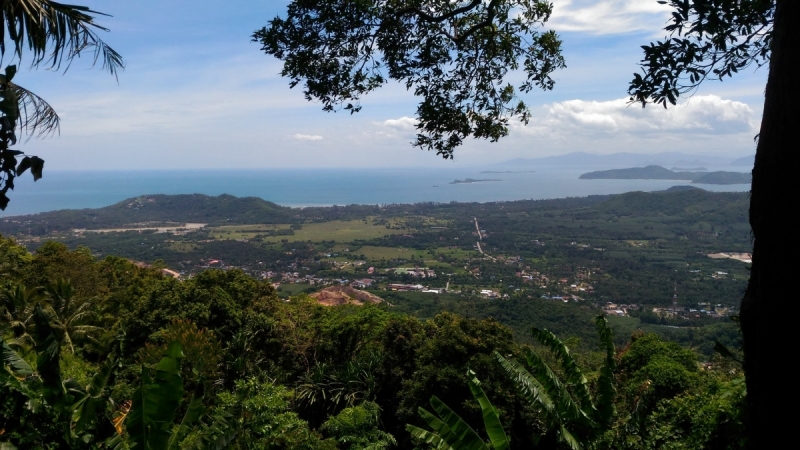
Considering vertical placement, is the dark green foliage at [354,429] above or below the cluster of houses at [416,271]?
above

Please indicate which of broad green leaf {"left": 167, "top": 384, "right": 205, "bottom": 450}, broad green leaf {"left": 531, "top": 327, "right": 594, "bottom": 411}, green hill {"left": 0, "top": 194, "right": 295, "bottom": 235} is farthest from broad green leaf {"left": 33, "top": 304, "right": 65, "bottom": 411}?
green hill {"left": 0, "top": 194, "right": 295, "bottom": 235}

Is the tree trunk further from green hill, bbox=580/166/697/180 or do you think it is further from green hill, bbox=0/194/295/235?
green hill, bbox=580/166/697/180

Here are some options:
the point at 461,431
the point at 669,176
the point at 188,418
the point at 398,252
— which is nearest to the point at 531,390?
the point at 461,431

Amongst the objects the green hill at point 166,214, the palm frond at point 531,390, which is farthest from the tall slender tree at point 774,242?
the green hill at point 166,214

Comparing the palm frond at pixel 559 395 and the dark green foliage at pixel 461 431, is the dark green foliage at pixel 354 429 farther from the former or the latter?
the dark green foliage at pixel 461 431

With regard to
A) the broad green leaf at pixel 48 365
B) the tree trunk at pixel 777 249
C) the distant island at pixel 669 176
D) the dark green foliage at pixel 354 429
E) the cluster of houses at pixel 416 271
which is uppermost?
the distant island at pixel 669 176

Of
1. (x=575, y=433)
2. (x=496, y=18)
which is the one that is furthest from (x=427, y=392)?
(x=496, y=18)
